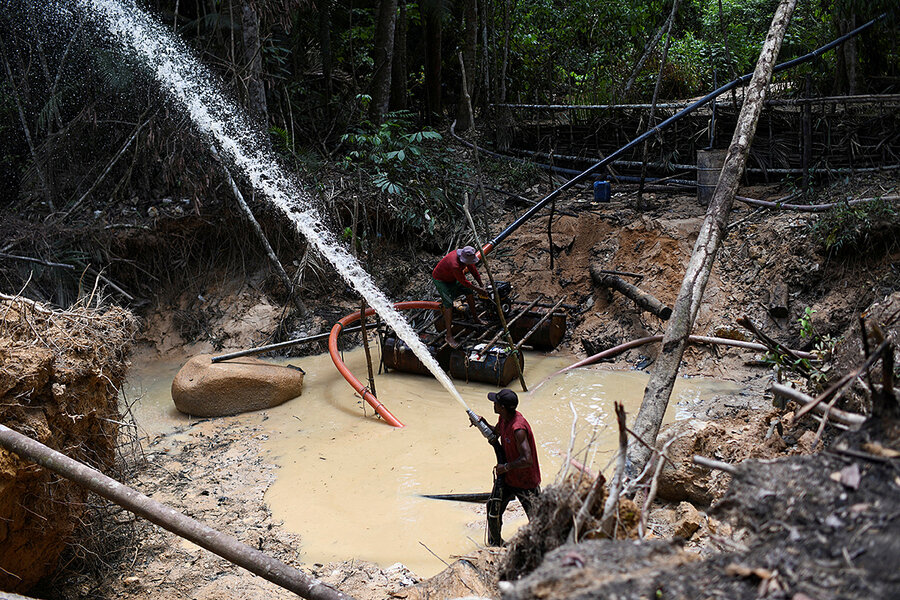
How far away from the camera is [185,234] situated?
10.0 meters

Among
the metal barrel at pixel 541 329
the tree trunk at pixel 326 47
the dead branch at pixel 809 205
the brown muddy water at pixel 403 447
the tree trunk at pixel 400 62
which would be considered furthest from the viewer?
the tree trunk at pixel 400 62

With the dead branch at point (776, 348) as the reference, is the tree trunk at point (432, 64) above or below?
above

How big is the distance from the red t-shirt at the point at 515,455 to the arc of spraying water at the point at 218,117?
5603 mm

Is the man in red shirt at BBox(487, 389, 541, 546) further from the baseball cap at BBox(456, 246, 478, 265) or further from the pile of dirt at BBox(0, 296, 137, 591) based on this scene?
the baseball cap at BBox(456, 246, 478, 265)

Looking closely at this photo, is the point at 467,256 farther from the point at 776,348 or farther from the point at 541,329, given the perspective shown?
the point at 776,348

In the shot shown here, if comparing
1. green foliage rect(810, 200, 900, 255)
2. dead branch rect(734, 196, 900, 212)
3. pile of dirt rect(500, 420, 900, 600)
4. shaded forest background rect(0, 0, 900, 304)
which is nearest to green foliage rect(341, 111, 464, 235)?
shaded forest background rect(0, 0, 900, 304)

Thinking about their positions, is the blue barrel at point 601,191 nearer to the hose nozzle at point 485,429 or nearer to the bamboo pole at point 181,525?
the hose nozzle at point 485,429

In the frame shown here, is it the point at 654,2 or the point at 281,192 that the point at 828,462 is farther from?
the point at 654,2

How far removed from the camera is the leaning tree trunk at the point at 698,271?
14.1 feet

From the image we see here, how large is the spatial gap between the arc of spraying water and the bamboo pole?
640 centimetres

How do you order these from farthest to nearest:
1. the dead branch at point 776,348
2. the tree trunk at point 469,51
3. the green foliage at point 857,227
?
the tree trunk at point 469,51 → the green foliage at point 857,227 → the dead branch at point 776,348

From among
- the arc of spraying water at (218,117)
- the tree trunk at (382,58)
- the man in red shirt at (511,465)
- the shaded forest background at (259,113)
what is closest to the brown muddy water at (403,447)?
the man in red shirt at (511,465)

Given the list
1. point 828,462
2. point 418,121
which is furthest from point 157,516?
point 418,121

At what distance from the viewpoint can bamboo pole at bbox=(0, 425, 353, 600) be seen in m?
3.05
